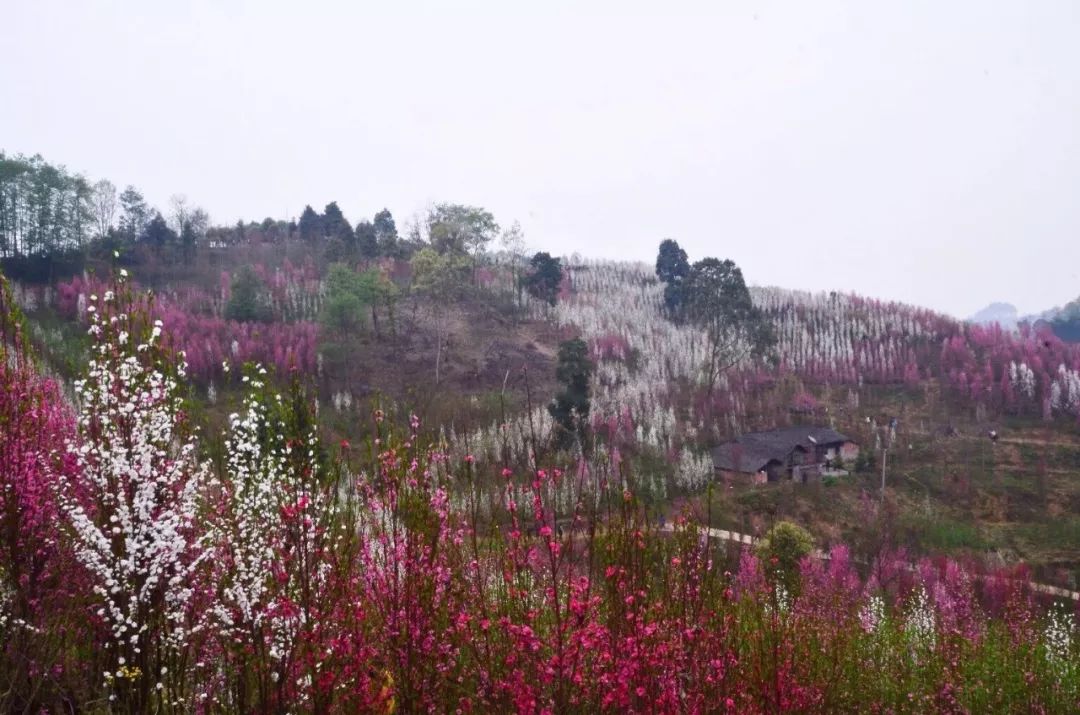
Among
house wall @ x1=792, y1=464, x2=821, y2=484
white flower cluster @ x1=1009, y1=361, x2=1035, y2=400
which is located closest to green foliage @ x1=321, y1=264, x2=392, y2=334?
house wall @ x1=792, y1=464, x2=821, y2=484

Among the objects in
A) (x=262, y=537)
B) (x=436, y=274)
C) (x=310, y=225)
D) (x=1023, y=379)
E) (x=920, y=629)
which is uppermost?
(x=310, y=225)

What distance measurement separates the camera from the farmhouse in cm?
3269

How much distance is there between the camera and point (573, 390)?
95.1 feet

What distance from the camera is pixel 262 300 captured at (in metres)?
42.7

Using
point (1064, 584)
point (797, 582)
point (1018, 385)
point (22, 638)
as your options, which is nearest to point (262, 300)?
point (797, 582)

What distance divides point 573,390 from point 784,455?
12.7 metres

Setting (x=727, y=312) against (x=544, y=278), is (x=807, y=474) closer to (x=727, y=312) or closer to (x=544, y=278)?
(x=727, y=312)

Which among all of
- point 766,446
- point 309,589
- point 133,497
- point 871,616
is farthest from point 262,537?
point 766,446

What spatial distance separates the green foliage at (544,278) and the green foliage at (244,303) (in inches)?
753

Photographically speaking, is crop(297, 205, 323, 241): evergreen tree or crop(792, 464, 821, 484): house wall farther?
crop(297, 205, 323, 241): evergreen tree

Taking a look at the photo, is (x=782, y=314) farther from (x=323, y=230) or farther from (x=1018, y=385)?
(x=323, y=230)

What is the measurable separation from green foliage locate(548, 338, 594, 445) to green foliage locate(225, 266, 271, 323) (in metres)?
21.3

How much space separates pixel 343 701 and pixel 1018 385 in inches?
2064

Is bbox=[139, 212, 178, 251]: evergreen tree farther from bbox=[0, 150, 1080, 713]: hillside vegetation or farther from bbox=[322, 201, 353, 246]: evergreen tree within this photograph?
bbox=[322, 201, 353, 246]: evergreen tree
